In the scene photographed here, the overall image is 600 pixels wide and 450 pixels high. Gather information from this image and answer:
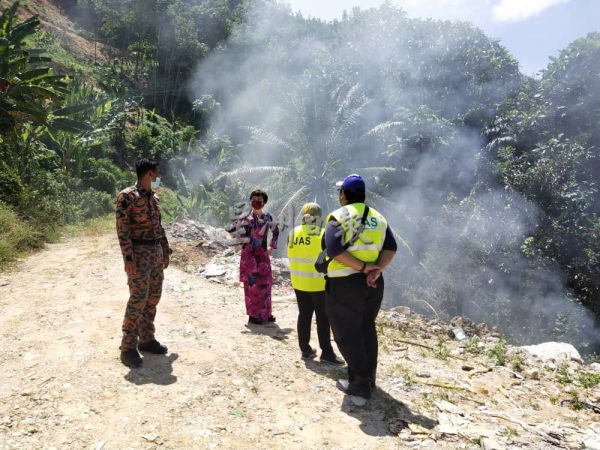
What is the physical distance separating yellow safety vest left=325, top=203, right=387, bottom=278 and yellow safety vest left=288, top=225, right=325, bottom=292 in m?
0.80

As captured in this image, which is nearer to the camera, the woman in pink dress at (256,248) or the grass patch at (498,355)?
the woman in pink dress at (256,248)

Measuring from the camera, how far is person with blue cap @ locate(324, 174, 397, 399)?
334 cm

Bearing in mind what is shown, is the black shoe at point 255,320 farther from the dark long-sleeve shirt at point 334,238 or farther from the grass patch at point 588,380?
the grass patch at point 588,380

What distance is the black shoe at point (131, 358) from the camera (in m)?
3.79

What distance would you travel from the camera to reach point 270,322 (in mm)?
5566

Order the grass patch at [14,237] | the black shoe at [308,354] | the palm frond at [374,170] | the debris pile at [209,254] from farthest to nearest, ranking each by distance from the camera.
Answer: the palm frond at [374,170] → the debris pile at [209,254] → the grass patch at [14,237] → the black shoe at [308,354]

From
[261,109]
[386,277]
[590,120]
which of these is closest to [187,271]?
[386,277]

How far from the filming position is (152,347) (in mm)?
4105

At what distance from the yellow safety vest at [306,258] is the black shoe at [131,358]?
4.79 ft

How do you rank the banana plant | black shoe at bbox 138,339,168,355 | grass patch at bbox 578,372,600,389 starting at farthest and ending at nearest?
1. the banana plant
2. grass patch at bbox 578,372,600,389
3. black shoe at bbox 138,339,168,355

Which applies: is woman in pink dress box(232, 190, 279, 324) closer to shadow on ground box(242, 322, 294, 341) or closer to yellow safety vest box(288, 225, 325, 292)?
shadow on ground box(242, 322, 294, 341)

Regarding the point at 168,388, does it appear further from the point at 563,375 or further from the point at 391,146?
the point at 391,146

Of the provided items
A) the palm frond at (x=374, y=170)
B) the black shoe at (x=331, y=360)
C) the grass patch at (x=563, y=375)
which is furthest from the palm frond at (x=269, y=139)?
the black shoe at (x=331, y=360)

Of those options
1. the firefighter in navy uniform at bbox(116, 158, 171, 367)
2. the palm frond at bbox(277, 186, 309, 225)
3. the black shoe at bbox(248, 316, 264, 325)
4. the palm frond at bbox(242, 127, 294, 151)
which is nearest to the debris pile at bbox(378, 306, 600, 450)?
the black shoe at bbox(248, 316, 264, 325)
